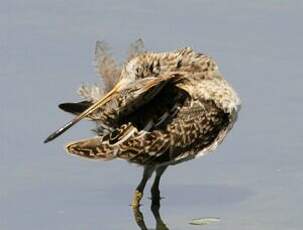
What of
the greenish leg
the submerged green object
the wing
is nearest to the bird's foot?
the greenish leg

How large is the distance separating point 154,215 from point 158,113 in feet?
2.47

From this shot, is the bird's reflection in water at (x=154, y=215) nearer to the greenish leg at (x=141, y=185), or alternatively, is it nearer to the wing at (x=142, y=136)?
the greenish leg at (x=141, y=185)

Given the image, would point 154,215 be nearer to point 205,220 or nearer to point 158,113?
point 205,220

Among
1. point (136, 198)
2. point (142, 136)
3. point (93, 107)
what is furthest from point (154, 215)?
point (93, 107)

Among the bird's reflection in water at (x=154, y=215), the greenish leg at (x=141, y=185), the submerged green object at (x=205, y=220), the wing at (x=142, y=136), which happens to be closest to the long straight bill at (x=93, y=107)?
the wing at (x=142, y=136)

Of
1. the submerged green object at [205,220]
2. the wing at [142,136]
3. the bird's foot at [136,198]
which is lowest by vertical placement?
the submerged green object at [205,220]

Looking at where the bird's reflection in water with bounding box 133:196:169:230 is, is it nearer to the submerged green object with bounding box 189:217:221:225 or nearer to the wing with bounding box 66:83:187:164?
the submerged green object with bounding box 189:217:221:225

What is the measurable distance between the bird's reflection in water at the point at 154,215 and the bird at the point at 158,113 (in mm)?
30

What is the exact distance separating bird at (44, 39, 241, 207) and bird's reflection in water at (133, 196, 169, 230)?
30mm

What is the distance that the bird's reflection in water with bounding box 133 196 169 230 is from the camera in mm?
11234

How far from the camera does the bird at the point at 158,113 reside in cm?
1159

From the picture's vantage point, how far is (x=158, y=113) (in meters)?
11.8

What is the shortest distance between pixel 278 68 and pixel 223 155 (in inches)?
52.5

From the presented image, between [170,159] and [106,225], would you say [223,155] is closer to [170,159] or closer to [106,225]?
[170,159]
